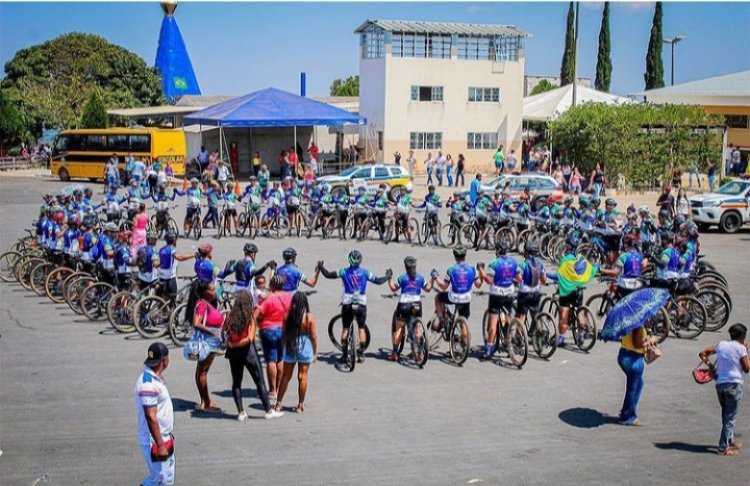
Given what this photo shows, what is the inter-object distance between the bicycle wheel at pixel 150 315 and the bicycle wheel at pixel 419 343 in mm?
4097

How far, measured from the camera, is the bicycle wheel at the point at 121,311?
590 inches

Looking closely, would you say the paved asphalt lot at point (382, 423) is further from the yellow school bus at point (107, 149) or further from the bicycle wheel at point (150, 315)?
the yellow school bus at point (107, 149)

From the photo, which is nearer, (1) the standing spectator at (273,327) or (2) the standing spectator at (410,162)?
(1) the standing spectator at (273,327)

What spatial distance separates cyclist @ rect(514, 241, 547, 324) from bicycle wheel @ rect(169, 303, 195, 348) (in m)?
4.99

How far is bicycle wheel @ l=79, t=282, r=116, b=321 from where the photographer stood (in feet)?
51.8

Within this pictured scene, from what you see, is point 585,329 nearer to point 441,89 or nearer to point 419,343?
point 419,343

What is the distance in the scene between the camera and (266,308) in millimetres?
11148

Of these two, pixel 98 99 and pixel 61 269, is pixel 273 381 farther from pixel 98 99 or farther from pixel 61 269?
pixel 98 99

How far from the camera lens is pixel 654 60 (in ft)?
241

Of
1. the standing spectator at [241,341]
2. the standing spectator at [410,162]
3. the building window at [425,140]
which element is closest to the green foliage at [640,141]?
the standing spectator at [410,162]

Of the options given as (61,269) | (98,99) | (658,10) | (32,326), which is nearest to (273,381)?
(32,326)

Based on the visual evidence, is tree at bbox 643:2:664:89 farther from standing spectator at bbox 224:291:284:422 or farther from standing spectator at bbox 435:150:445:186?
standing spectator at bbox 224:291:284:422

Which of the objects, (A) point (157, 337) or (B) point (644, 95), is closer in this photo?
(A) point (157, 337)

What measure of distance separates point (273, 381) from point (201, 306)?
129 cm
